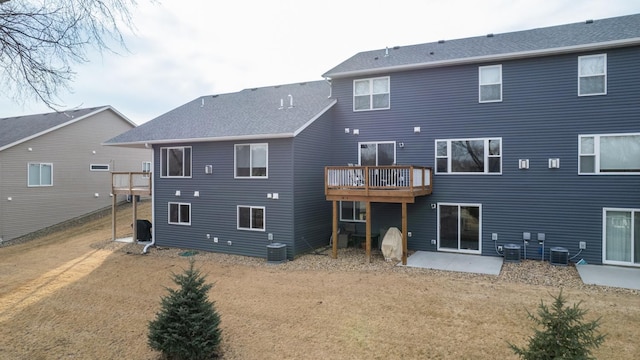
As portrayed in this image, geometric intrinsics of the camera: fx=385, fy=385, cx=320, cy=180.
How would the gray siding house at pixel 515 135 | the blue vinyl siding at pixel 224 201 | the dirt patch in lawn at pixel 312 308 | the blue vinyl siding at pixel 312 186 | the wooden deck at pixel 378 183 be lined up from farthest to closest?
the blue vinyl siding at pixel 312 186 → the blue vinyl siding at pixel 224 201 → the wooden deck at pixel 378 183 → the gray siding house at pixel 515 135 → the dirt patch in lawn at pixel 312 308

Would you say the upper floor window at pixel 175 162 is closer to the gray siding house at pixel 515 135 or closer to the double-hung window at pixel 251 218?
the double-hung window at pixel 251 218

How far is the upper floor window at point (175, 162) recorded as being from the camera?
15875 millimetres

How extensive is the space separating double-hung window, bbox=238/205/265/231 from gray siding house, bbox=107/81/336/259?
4cm

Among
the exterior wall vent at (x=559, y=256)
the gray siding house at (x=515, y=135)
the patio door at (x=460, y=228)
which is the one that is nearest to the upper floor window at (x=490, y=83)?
the gray siding house at (x=515, y=135)

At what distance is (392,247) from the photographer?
1263 centimetres

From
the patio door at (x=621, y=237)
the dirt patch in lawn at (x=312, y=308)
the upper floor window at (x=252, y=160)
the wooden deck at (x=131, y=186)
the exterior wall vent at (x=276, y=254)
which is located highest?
the upper floor window at (x=252, y=160)

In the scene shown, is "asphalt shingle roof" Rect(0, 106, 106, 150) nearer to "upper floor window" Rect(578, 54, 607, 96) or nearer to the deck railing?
the deck railing

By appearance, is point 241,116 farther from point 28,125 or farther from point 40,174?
point 28,125

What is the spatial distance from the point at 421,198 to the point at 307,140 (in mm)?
4691

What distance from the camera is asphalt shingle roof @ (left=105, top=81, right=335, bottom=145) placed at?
563 inches

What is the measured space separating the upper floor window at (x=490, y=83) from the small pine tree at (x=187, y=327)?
11.2m

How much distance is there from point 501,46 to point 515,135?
10.4 feet

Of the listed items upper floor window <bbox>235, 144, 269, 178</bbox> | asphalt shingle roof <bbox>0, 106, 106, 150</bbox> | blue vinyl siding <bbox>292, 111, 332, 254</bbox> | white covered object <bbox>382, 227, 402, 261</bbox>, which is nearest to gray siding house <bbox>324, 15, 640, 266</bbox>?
blue vinyl siding <bbox>292, 111, 332, 254</bbox>

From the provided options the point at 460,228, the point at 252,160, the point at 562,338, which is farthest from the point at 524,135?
the point at 562,338
